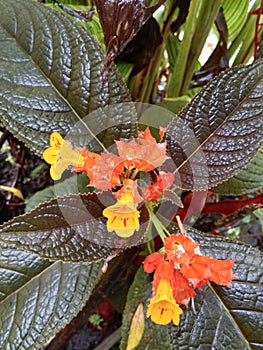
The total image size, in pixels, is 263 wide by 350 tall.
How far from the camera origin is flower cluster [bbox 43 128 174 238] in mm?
384

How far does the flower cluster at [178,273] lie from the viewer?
360mm

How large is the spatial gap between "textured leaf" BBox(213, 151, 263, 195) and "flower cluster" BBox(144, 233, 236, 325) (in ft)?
0.71

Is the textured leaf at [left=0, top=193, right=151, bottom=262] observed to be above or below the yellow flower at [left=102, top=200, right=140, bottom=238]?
below

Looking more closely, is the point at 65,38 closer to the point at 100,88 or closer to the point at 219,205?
the point at 100,88

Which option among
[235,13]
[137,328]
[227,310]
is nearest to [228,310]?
[227,310]

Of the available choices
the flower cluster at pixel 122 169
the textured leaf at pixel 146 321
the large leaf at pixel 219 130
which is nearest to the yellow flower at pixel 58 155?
the flower cluster at pixel 122 169

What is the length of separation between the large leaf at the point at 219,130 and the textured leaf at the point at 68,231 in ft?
0.26

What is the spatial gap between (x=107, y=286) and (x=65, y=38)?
1.14 ft

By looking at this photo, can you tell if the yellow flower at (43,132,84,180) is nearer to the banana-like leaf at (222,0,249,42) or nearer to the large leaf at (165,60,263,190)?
the large leaf at (165,60,263,190)

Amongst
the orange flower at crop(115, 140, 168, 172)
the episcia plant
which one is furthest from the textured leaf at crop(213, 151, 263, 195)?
the orange flower at crop(115, 140, 168, 172)

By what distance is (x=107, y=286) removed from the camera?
0.66m

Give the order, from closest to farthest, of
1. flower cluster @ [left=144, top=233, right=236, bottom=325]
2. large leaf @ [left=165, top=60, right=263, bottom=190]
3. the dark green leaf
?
flower cluster @ [left=144, top=233, right=236, bottom=325] → large leaf @ [left=165, top=60, right=263, bottom=190] → the dark green leaf

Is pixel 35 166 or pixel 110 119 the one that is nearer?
pixel 110 119

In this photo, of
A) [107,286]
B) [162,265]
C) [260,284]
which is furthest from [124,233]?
[107,286]
